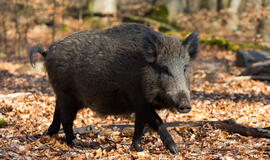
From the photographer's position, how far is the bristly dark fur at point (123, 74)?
4.06 metres

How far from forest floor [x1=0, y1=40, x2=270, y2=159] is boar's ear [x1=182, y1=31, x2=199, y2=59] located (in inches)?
43.6

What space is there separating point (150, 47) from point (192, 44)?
77 centimetres

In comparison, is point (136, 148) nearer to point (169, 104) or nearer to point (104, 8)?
point (169, 104)

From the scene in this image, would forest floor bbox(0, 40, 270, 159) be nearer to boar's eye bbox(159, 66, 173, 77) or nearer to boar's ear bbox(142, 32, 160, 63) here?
boar's eye bbox(159, 66, 173, 77)

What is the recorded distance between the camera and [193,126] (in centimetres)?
559

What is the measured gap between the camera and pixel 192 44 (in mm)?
4500

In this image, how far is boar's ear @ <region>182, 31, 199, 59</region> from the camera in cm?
444

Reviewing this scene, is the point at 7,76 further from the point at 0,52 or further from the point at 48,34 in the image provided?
the point at 48,34

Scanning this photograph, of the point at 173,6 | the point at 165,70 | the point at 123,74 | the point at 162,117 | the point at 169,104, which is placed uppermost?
the point at 173,6

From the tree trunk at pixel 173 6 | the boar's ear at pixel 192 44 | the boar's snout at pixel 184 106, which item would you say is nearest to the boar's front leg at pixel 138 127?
the boar's snout at pixel 184 106

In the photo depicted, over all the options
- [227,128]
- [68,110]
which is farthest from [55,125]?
[227,128]

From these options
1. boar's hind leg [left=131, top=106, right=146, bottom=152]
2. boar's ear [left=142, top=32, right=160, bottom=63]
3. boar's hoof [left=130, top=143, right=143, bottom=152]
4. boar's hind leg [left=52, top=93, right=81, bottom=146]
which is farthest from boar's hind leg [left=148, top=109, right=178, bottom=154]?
boar's hind leg [left=52, top=93, right=81, bottom=146]

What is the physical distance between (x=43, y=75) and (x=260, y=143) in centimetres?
889

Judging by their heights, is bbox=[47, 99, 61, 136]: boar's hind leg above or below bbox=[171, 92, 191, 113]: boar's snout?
below
